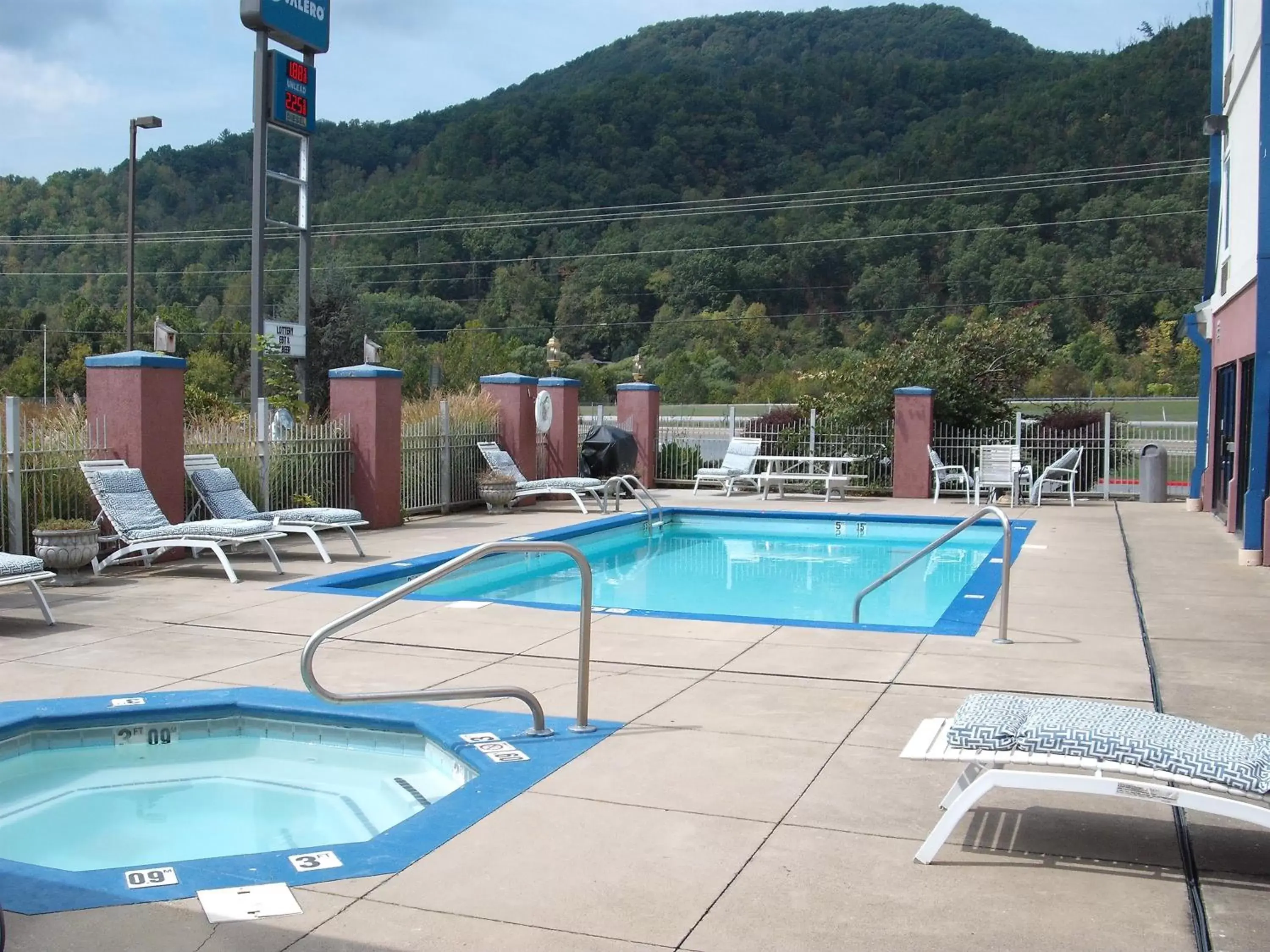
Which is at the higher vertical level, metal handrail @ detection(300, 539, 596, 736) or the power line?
the power line

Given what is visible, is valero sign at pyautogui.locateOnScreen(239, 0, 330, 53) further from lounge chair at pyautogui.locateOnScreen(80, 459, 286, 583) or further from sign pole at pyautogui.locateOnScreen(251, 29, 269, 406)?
lounge chair at pyautogui.locateOnScreen(80, 459, 286, 583)

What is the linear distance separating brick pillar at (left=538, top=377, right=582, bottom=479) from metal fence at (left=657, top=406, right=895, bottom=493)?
288 cm

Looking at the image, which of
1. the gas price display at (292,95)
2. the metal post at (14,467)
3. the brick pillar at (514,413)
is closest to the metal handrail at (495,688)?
the metal post at (14,467)

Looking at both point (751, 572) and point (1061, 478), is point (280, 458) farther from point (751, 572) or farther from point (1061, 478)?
point (1061, 478)

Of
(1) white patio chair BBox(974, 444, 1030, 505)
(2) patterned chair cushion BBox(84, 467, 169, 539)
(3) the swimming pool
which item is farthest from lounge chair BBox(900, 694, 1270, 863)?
(1) white patio chair BBox(974, 444, 1030, 505)

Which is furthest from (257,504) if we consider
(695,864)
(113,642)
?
(695,864)

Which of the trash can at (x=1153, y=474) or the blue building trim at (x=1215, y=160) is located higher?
the blue building trim at (x=1215, y=160)

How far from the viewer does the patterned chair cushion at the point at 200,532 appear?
10.7 meters

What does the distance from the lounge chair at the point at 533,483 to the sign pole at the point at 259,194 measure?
12.1 ft

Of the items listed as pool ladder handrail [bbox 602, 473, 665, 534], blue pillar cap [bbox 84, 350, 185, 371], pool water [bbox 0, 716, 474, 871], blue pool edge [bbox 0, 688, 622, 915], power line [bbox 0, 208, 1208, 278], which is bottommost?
pool water [bbox 0, 716, 474, 871]

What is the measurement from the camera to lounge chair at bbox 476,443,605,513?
692 inches

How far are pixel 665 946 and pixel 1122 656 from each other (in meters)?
5.04

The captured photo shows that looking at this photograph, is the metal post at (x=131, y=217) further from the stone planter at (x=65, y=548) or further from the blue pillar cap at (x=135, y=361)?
the stone planter at (x=65, y=548)

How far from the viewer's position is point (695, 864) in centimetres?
409
